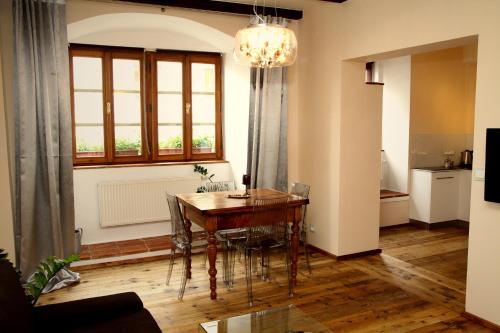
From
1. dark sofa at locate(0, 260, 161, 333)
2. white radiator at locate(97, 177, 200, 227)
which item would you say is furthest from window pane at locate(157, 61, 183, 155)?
dark sofa at locate(0, 260, 161, 333)

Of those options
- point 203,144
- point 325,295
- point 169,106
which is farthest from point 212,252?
point 169,106

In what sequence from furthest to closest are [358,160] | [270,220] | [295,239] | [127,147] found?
1. [127,147]
2. [358,160]
3. [295,239]
4. [270,220]

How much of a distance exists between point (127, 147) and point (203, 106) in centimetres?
117

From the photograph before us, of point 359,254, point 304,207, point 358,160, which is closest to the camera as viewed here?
point 304,207

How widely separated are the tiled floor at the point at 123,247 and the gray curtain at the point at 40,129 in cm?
62

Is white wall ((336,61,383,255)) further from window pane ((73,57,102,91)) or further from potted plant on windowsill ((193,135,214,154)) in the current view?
window pane ((73,57,102,91))

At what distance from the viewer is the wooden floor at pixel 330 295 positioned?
10.9ft

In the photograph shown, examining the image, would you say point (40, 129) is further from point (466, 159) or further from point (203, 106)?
point (466, 159)

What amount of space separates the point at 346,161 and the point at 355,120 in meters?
0.47

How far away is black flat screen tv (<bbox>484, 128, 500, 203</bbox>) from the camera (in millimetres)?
3074

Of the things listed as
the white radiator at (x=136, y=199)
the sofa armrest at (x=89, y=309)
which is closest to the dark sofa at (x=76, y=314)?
the sofa armrest at (x=89, y=309)

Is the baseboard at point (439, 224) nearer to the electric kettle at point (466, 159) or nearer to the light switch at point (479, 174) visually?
the electric kettle at point (466, 159)

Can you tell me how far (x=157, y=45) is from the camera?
17.7 ft

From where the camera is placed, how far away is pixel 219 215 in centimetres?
367
